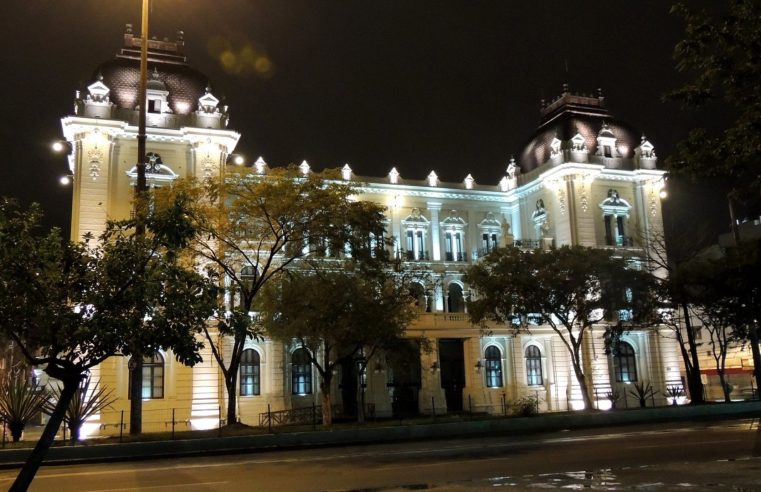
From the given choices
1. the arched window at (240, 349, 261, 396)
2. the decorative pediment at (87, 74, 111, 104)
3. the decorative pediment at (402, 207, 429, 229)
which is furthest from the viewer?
the decorative pediment at (402, 207, 429, 229)

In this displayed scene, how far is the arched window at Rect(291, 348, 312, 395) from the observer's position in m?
42.0

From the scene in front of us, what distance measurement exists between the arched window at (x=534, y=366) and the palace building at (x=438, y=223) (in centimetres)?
12

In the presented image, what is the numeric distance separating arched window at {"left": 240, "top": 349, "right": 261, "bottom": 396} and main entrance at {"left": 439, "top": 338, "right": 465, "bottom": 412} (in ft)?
36.6

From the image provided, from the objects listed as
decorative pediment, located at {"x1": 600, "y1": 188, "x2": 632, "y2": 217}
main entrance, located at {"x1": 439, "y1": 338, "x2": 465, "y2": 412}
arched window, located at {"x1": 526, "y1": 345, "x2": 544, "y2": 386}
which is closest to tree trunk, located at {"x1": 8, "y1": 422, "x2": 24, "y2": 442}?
main entrance, located at {"x1": 439, "y1": 338, "x2": 465, "y2": 412}

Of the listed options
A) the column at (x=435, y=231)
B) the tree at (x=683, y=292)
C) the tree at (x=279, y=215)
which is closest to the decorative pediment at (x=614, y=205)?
the tree at (x=683, y=292)

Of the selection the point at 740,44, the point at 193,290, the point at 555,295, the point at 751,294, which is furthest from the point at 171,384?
the point at 740,44

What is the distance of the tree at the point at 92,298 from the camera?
39.0 feet

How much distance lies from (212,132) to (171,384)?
14228 mm

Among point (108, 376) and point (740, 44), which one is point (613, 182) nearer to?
point (108, 376)

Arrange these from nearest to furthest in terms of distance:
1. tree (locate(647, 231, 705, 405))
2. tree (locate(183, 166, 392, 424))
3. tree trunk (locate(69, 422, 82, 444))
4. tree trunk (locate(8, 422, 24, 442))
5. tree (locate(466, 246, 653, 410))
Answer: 1. tree trunk (locate(69, 422, 82, 444))
2. tree trunk (locate(8, 422, 24, 442))
3. tree (locate(183, 166, 392, 424))
4. tree (locate(466, 246, 653, 410))
5. tree (locate(647, 231, 705, 405))

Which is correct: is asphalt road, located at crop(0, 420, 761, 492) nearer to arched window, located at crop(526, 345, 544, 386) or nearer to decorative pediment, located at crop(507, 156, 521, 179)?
arched window, located at crop(526, 345, 544, 386)

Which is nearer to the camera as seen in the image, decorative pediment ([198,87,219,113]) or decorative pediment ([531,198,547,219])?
decorative pediment ([198,87,219,113])

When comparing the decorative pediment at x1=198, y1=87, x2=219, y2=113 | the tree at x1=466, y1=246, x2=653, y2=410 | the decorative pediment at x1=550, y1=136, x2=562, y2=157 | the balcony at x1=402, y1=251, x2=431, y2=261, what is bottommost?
the tree at x1=466, y1=246, x2=653, y2=410

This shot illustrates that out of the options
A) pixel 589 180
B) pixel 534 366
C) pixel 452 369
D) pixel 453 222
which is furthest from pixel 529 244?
pixel 452 369
